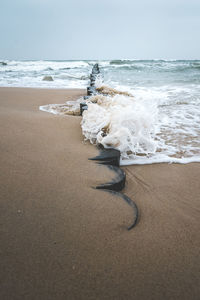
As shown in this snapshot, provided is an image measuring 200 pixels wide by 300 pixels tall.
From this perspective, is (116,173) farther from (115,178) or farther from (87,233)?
(87,233)

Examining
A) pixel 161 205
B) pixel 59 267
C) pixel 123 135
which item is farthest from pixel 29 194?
pixel 123 135

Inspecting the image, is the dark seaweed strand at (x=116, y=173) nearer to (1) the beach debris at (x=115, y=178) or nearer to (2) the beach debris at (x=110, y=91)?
(1) the beach debris at (x=115, y=178)

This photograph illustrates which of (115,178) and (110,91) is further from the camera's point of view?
(110,91)

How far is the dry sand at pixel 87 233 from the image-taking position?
0.59 metres

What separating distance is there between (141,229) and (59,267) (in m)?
0.37

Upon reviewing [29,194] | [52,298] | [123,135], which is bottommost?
[52,298]

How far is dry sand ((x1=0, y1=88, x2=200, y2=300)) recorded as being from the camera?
593 mm

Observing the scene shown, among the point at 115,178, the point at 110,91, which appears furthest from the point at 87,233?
the point at 110,91

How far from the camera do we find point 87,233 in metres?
0.75

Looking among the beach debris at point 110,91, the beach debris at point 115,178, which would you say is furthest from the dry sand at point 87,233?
the beach debris at point 110,91

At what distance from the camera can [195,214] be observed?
0.96m

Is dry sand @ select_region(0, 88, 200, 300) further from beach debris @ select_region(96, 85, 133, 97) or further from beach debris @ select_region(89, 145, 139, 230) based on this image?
beach debris @ select_region(96, 85, 133, 97)

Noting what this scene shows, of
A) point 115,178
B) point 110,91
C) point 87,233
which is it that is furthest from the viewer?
point 110,91

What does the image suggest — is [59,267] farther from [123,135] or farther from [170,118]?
[170,118]
